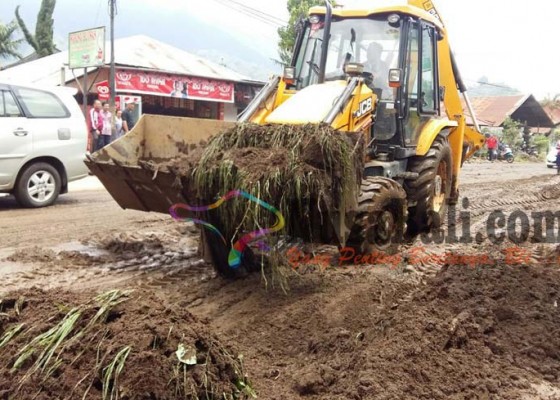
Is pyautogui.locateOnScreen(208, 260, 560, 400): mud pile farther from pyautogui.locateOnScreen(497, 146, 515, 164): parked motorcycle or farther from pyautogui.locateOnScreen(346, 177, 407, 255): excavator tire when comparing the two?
pyautogui.locateOnScreen(497, 146, 515, 164): parked motorcycle

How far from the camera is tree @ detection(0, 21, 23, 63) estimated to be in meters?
34.0

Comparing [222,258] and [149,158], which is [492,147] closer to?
[149,158]

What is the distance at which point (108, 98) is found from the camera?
1800 cm

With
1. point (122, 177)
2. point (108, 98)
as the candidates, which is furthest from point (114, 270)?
point (108, 98)

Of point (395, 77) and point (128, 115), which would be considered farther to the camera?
point (128, 115)

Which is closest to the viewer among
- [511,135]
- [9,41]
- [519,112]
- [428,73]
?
[428,73]

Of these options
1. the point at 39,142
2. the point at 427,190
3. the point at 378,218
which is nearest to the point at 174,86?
the point at 39,142

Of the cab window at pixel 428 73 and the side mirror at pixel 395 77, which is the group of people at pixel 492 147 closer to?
the cab window at pixel 428 73

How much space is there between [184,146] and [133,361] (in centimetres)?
340

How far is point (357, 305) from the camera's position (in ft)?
15.3

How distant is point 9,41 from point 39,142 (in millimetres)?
29746

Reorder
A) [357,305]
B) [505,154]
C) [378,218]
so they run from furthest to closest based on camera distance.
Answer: [505,154] < [378,218] < [357,305]

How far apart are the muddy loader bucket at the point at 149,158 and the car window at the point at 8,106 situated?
3.40 meters

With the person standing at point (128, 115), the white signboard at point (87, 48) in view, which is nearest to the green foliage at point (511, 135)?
the white signboard at point (87, 48)
